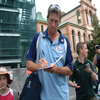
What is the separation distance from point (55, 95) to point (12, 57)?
17704 mm

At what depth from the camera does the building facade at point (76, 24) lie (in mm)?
24891

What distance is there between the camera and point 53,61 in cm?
146

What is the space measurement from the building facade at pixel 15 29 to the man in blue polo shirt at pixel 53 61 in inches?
659

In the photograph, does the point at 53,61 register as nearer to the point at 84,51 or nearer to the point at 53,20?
the point at 53,20

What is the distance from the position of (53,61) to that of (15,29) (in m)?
18.6

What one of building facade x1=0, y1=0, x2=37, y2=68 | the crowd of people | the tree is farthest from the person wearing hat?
the tree

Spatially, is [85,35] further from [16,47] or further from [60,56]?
[60,56]

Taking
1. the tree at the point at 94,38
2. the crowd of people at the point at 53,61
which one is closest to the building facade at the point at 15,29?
the tree at the point at 94,38

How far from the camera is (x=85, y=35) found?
28.1m

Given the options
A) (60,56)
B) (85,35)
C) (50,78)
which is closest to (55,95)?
(50,78)

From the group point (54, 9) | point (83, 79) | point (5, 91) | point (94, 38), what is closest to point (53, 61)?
point (54, 9)

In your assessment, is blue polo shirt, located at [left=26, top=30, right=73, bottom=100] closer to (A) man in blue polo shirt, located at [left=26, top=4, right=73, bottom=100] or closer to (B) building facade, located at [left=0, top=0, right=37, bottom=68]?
(A) man in blue polo shirt, located at [left=26, top=4, right=73, bottom=100]

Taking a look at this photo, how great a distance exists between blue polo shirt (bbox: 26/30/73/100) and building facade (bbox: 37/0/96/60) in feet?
75.9

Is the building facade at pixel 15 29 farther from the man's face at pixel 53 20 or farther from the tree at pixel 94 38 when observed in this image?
the man's face at pixel 53 20
